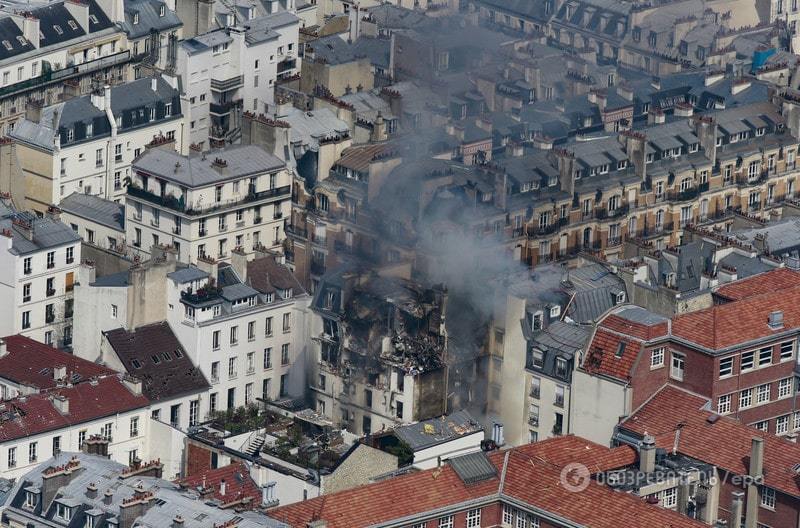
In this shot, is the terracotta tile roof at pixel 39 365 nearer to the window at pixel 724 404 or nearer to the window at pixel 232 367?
the window at pixel 232 367

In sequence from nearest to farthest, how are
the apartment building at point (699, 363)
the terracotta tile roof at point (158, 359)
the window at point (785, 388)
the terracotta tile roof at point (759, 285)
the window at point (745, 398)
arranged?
the apartment building at point (699, 363) → the window at point (745, 398) → the window at point (785, 388) → the terracotta tile roof at point (158, 359) → the terracotta tile roof at point (759, 285)

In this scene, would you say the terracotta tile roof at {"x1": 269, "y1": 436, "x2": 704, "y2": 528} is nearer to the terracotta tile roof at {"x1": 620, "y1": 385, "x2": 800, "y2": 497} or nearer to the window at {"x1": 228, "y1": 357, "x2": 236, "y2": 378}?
the terracotta tile roof at {"x1": 620, "y1": 385, "x2": 800, "y2": 497}

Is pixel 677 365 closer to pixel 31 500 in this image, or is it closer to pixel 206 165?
pixel 206 165

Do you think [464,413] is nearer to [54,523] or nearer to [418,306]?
[418,306]

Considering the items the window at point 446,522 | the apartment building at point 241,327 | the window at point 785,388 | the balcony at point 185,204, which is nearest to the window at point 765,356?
the window at point 785,388

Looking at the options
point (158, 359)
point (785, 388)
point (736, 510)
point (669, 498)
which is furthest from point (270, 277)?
point (736, 510)
